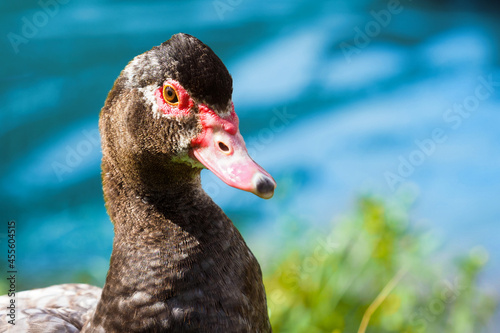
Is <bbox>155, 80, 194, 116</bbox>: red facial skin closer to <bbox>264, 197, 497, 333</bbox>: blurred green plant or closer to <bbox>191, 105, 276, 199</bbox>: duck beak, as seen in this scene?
<bbox>191, 105, 276, 199</bbox>: duck beak

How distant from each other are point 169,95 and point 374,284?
A: 115 cm

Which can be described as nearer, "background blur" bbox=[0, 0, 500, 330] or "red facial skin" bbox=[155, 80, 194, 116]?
"red facial skin" bbox=[155, 80, 194, 116]

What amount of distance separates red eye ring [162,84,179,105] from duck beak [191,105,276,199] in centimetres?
4

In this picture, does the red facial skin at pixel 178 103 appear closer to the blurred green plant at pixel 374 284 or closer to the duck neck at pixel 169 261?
the duck neck at pixel 169 261

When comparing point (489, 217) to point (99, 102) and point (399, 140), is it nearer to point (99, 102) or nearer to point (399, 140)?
point (399, 140)

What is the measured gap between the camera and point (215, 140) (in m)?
0.91

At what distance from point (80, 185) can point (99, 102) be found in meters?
0.39

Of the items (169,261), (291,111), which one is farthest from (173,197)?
(291,111)

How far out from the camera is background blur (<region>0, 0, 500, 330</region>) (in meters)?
2.44

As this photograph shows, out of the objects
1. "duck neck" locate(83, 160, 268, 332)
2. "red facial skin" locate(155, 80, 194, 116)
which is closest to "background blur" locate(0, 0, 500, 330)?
"duck neck" locate(83, 160, 268, 332)

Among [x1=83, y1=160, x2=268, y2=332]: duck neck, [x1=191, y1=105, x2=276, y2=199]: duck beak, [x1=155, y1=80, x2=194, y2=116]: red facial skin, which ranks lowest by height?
[x1=83, y1=160, x2=268, y2=332]: duck neck

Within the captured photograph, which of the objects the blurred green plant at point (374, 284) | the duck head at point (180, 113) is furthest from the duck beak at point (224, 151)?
the blurred green plant at point (374, 284)

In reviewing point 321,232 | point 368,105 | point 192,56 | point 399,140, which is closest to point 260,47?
point 368,105

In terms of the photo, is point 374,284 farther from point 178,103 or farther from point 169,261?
point 178,103
